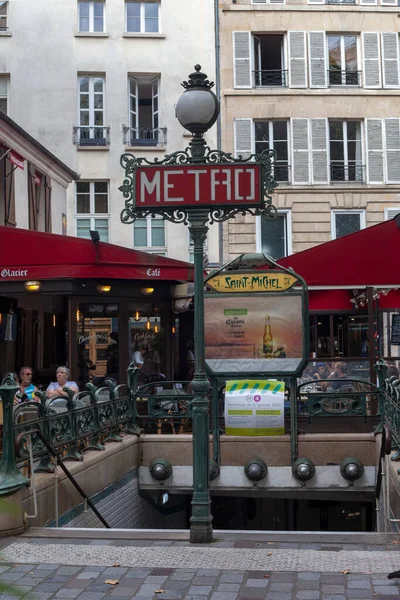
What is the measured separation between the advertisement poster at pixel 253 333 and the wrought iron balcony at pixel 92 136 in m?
16.2

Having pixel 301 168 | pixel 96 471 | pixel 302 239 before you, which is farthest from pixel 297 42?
pixel 96 471

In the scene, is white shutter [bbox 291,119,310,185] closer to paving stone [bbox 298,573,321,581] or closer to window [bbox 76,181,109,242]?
window [bbox 76,181,109,242]

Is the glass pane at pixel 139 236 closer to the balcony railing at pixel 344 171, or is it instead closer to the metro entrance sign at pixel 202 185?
the balcony railing at pixel 344 171

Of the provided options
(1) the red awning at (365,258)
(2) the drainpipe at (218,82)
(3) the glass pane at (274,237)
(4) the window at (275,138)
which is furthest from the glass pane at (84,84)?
(1) the red awning at (365,258)

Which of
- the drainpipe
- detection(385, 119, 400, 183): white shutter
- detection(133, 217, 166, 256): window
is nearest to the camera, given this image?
the drainpipe

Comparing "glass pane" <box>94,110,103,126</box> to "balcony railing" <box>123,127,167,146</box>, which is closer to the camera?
"balcony railing" <box>123,127,167,146</box>

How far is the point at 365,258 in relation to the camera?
1145 cm

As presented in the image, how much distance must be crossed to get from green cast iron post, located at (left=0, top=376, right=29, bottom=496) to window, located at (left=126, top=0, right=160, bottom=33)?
21.8 metres

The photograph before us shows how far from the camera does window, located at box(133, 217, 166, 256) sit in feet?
85.5

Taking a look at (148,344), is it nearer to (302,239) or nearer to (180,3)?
(302,239)

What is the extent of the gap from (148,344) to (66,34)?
14.2 metres

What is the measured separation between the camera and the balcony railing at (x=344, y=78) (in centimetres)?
2664

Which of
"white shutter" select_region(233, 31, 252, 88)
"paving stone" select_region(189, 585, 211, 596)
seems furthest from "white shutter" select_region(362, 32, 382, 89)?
"paving stone" select_region(189, 585, 211, 596)

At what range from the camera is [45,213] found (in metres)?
19.5
